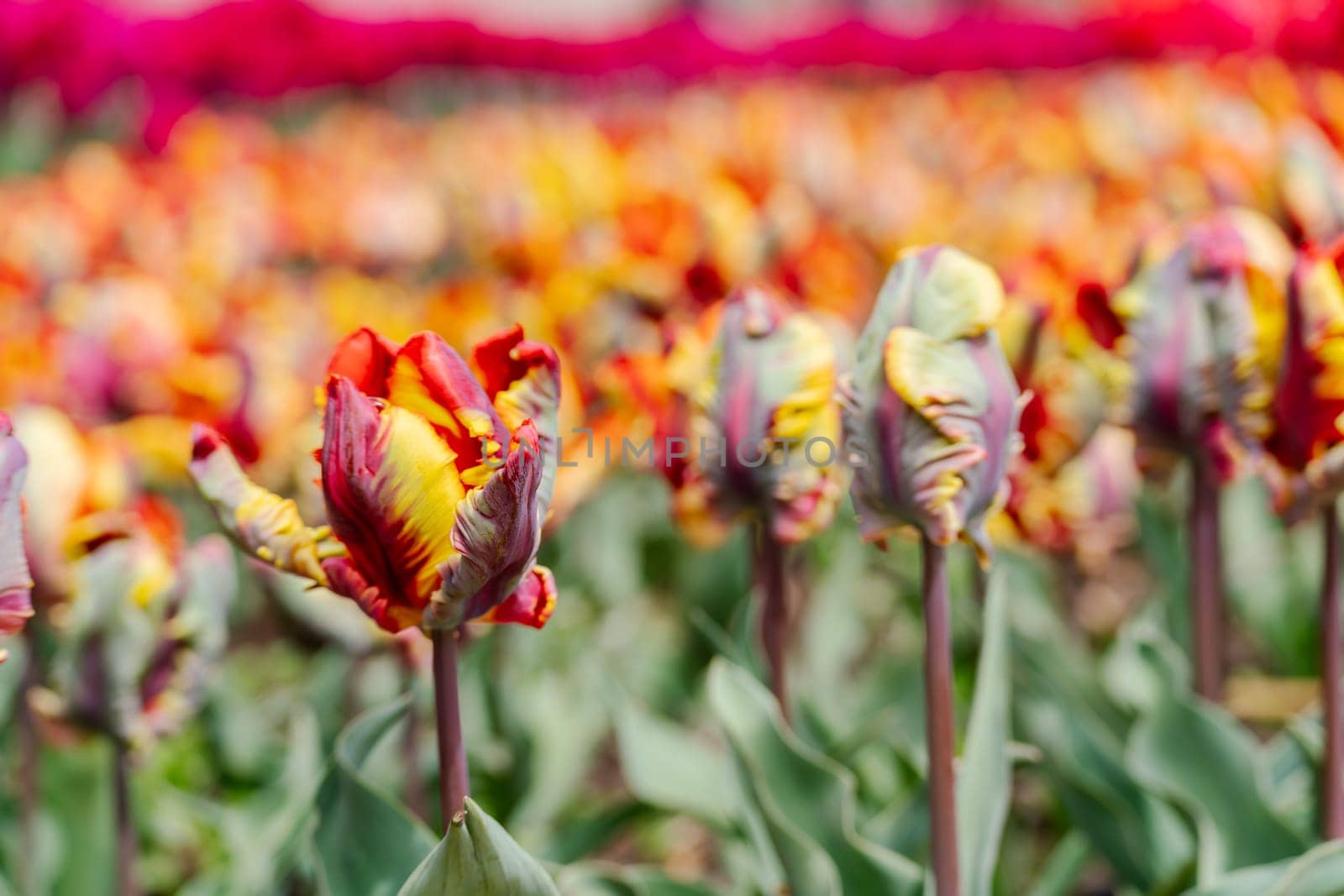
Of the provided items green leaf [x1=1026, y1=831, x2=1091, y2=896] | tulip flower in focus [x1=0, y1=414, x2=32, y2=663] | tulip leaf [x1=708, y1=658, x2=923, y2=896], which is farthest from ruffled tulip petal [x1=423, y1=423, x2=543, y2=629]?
green leaf [x1=1026, y1=831, x2=1091, y2=896]

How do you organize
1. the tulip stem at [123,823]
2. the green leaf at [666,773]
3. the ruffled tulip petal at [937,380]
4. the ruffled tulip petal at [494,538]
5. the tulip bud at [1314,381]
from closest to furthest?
1. the ruffled tulip petal at [494,538]
2. the ruffled tulip petal at [937,380]
3. the tulip bud at [1314,381]
4. the tulip stem at [123,823]
5. the green leaf at [666,773]

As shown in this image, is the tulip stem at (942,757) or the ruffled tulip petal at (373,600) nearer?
the ruffled tulip petal at (373,600)

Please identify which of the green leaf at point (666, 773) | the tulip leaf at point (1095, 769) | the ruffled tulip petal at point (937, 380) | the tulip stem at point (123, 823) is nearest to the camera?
the ruffled tulip petal at point (937, 380)

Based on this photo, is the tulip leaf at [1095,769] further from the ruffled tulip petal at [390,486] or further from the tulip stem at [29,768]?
the tulip stem at [29,768]

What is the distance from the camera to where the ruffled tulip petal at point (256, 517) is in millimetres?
740

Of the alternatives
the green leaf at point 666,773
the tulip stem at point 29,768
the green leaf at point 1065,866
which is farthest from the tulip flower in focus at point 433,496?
the green leaf at point 1065,866

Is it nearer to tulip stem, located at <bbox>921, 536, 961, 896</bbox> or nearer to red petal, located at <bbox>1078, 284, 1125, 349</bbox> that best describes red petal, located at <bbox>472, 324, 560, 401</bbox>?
tulip stem, located at <bbox>921, 536, 961, 896</bbox>

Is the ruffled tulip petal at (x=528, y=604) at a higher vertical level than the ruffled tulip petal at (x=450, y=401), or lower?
lower

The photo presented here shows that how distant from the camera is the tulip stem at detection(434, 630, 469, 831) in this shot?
2.40ft

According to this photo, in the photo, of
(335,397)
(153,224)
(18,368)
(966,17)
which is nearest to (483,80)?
(966,17)

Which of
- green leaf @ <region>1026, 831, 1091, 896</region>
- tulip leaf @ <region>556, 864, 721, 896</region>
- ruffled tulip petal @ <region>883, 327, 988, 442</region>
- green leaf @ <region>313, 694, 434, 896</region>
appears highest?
ruffled tulip petal @ <region>883, 327, 988, 442</region>

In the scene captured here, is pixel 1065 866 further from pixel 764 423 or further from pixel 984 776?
pixel 764 423

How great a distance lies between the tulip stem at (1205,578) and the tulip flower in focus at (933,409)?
0.30 m

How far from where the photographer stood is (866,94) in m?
5.70
